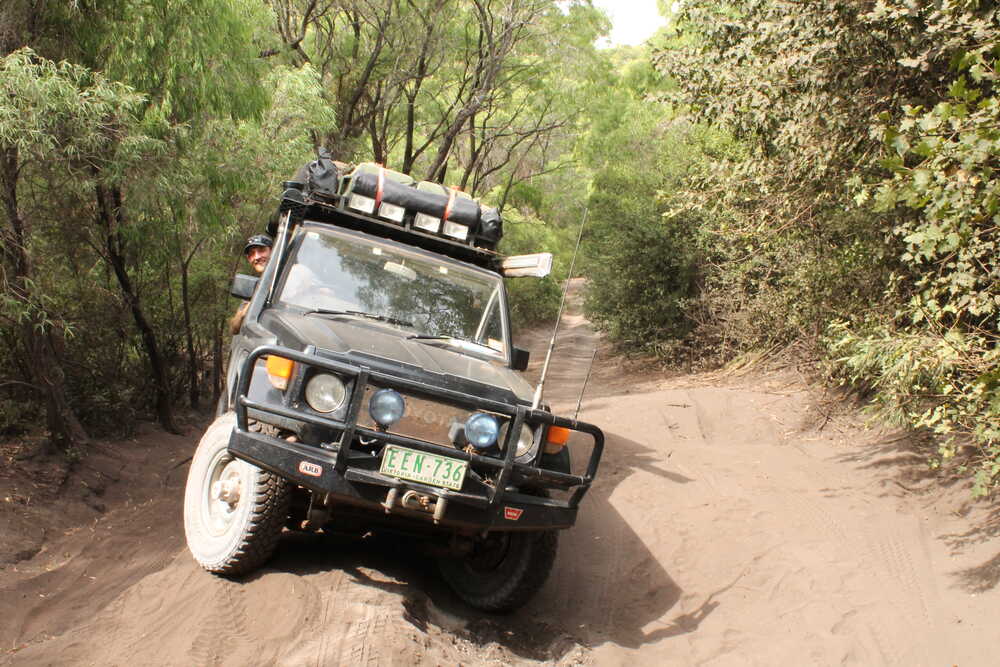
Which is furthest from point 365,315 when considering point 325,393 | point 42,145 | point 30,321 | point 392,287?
point 30,321

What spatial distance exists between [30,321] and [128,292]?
87.3 inches

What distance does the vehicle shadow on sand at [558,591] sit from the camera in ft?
16.6

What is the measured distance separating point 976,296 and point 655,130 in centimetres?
1670

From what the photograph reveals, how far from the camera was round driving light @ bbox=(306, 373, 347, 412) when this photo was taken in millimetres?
4379

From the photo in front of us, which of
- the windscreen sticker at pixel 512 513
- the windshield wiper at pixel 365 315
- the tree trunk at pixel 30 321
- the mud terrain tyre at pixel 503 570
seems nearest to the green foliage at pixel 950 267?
the mud terrain tyre at pixel 503 570

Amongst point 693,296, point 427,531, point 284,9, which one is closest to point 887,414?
point 427,531

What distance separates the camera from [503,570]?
542 centimetres

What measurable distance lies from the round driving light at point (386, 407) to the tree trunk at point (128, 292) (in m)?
5.75

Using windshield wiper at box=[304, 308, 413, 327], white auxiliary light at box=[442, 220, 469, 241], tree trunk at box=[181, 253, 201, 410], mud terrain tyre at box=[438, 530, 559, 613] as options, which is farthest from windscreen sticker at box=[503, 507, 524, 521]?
tree trunk at box=[181, 253, 201, 410]

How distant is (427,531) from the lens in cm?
523

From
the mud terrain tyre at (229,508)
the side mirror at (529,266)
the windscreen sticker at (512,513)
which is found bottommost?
the mud terrain tyre at (229,508)

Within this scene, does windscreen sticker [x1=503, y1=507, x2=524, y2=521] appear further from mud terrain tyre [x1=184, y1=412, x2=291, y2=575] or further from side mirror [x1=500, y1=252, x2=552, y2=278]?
side mirror [x1=500, y1=252, x2=552, y2=278]

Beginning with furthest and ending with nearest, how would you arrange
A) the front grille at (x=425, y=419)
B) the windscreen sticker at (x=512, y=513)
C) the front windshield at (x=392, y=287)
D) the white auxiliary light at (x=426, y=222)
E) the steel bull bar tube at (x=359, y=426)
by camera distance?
the white auxiliary light at (x=426, y=222) → the front windshield at (x=392, y=287) → the windscreen sticker at (x=512, y=513) → the front grille at (x=425, y=419) → the steel bull bar tube at (x=359, y=426)

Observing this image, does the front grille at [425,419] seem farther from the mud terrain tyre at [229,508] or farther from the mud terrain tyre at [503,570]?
the mud terrain tyre at [503,570]
